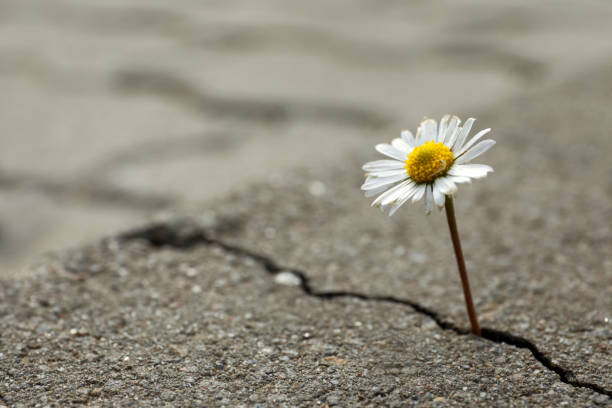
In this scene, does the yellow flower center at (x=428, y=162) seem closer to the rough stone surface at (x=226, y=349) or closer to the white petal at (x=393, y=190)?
the white petal at (x=393, y=190)

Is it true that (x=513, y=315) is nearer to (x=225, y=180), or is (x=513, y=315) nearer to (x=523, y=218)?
(x=523, y=218)

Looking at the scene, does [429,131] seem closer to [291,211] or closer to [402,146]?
[402,146]

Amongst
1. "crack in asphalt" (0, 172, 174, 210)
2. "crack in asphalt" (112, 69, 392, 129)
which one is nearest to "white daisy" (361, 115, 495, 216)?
"crack in asphalt" (0, 172, 174, 210)

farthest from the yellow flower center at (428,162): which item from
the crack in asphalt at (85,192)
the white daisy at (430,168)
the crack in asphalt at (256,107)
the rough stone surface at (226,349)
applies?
the crack in asphalt at (256,107)

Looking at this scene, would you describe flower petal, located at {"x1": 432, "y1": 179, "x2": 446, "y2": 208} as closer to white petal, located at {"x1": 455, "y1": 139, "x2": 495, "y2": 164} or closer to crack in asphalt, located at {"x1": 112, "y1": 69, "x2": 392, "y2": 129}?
white petal, located at {"x1": 455, "y1": 139, "x2": 495, "y2": 164}

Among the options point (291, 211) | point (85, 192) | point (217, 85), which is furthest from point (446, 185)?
point (217, 85)

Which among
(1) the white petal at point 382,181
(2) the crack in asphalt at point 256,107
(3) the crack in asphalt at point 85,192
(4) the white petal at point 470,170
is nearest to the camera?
(4) the white petal at point 470,170

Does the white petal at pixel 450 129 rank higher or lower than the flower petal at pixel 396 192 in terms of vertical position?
higher
